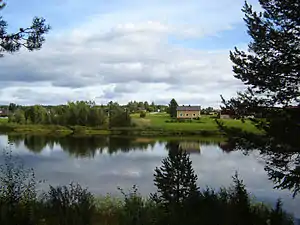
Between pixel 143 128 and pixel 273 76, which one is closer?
pixel 273 76

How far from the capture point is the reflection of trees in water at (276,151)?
5254 mm

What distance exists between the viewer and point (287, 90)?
18.7 ft

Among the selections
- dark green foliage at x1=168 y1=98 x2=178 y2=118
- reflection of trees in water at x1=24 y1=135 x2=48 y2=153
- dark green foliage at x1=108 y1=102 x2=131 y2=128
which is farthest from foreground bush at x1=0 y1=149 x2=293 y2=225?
dark green foliage at x1=168 y1=98 x2=178 y2=118

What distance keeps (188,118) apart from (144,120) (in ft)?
18.6

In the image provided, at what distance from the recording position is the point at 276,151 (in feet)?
18.0

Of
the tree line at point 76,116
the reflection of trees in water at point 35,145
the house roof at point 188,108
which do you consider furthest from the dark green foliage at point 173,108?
the reflection of trees in water at point 35,145

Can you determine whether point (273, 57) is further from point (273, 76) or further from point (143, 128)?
point (143, 128)

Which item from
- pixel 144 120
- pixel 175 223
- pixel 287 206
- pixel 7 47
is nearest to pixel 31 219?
pixel 175 223

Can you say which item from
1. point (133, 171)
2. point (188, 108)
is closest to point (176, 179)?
point (133, 171)

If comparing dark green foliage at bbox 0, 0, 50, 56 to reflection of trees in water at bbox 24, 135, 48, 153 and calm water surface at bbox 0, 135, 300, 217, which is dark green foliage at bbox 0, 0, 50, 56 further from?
reflection of trees in water at bbox 24, 135, 48, 153

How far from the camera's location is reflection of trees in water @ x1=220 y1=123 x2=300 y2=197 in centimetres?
525

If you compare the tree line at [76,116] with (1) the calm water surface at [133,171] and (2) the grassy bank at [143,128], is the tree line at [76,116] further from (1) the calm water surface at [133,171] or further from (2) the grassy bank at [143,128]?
(1) the calm water surface at [133,171]

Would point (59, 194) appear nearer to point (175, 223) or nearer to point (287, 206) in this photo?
point (175, 223)

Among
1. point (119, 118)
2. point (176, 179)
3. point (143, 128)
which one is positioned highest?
point (119, 118)
